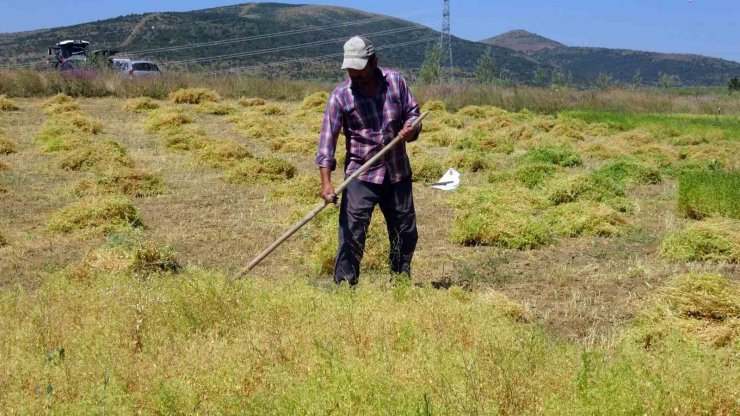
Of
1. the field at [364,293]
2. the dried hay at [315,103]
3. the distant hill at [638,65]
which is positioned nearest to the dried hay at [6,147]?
the field at [364,293]

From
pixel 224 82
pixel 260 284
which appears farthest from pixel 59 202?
pixel 224 82

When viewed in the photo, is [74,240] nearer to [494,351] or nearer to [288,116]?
[494,351]

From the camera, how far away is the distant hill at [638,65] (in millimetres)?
139500

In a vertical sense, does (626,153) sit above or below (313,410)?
below

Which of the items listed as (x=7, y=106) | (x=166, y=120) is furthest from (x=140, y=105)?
(x=166, y=120)

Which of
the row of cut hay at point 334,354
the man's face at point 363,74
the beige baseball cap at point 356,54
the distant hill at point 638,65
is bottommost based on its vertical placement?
the distant hill at point 638,65

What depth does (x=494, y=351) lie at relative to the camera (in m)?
3.50

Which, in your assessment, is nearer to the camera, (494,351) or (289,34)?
(494,351)

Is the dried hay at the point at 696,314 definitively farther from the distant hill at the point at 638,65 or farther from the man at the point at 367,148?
the distant hill at the point at 638,65

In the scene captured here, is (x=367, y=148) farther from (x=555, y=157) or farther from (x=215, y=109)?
(x=215, y=109)

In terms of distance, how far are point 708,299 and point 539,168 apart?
239 inches

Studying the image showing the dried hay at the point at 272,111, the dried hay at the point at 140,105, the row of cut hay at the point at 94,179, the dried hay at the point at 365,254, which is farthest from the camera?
the dried hay at the point at 272,111

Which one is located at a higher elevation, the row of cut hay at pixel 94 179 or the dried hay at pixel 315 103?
the row of cut hay at pixel 94 179

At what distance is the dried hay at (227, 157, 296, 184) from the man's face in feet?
19.3
